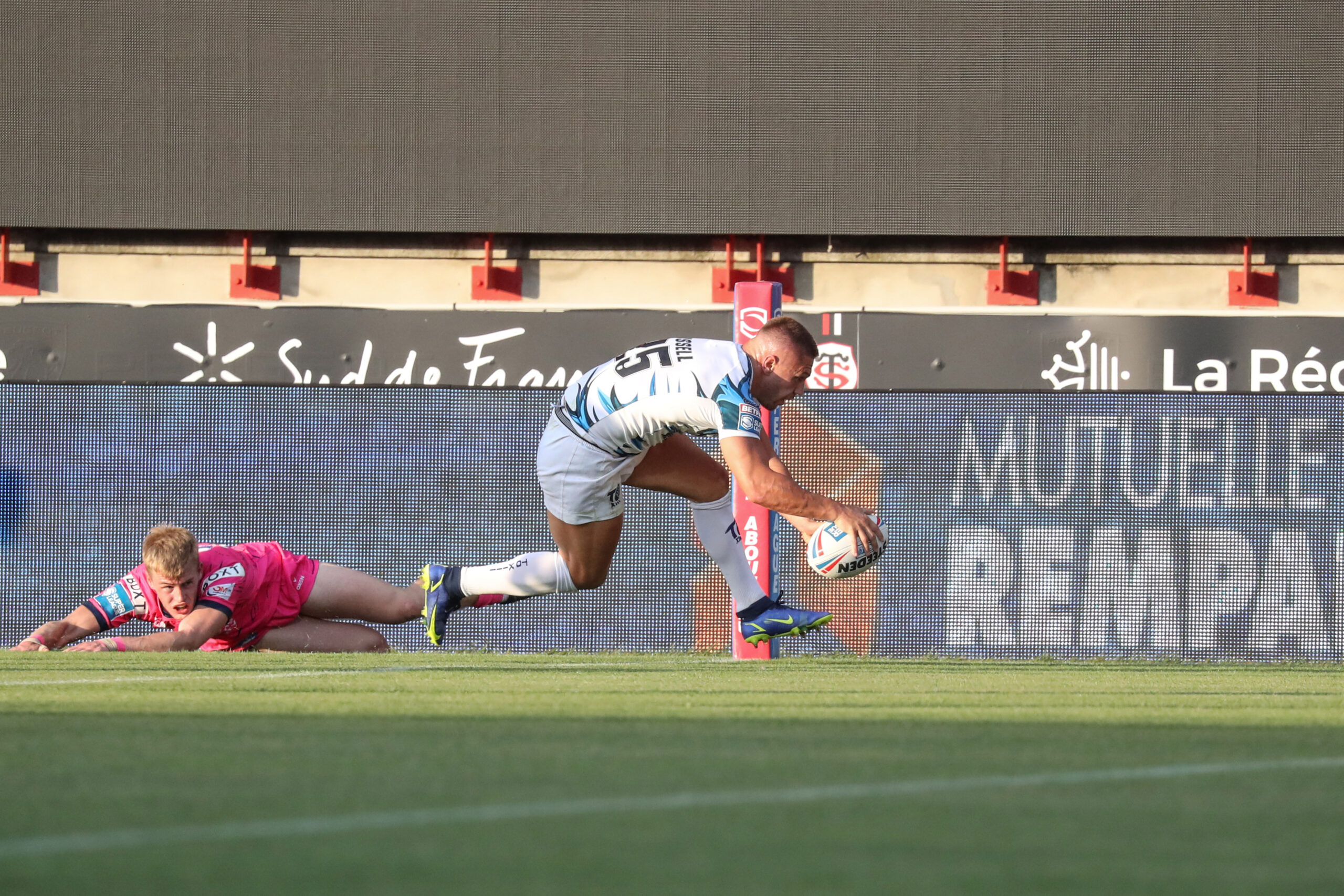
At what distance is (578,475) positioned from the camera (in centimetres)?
692

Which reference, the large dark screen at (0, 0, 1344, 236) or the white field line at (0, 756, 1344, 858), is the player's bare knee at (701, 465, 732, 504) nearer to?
the white field line at (0, 756, 1344, 858)

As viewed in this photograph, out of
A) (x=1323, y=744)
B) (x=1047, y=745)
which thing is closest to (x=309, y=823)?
(x=1047, y=745)

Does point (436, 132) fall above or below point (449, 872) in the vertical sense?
above

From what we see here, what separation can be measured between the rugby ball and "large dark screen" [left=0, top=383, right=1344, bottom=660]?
12.8 feet

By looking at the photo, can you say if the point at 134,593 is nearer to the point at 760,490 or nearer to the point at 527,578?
the point at 527,578

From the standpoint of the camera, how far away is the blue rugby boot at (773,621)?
274 inches

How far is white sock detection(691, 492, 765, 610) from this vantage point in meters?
7.18

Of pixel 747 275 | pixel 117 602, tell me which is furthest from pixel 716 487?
pixel 747 275

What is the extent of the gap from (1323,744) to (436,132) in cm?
1477

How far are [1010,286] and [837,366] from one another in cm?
542

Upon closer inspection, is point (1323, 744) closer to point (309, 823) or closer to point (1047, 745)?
point (1047, 745)

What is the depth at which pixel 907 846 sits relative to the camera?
2.50 meters

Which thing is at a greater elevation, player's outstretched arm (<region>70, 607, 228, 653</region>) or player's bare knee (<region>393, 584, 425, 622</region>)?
player's bare knee (<region>393, 584, 425, 622</region>)

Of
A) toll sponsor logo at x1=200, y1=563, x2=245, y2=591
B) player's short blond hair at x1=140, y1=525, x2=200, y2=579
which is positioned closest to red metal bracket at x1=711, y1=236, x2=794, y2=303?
toll sponsor logo at x1=200, y1=563, x2=245, y2=591
